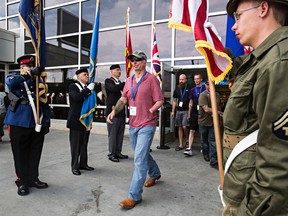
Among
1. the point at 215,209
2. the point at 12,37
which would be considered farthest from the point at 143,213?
the point at 12,37

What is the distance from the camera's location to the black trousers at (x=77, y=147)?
13.7 ft

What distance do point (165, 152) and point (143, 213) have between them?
3105 millimetres

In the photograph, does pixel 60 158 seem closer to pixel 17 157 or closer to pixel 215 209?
→ pixel 17 157

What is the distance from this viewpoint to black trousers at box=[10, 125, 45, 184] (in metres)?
3.35

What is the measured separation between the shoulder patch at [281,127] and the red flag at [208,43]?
108cm

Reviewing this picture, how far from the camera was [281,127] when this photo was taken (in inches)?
36.8

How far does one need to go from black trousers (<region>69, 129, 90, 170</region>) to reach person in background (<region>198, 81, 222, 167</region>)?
95.9 inches

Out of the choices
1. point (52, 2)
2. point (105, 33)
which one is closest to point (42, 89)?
point (105, 33)

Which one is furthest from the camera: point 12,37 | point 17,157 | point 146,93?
point 12,37

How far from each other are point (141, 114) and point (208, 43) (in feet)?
4.64

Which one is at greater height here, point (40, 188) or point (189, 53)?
point (189, 53)

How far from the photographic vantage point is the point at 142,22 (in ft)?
26.3

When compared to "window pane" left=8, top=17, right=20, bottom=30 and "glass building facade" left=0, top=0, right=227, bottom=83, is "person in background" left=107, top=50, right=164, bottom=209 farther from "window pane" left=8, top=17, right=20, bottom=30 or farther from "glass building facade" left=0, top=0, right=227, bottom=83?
"window pane" left=8, top=17, right=20, bottom=30

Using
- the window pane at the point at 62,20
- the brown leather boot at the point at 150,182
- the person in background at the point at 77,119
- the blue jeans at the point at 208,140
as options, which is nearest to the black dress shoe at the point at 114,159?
the person in background at the point at 77,119
